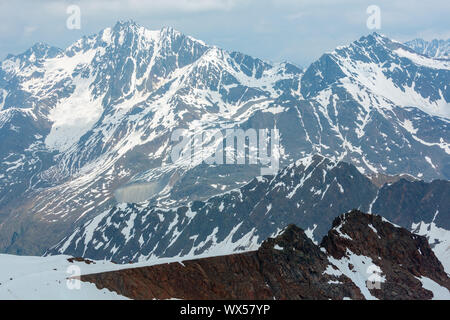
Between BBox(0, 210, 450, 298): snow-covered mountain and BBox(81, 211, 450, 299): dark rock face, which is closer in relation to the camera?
BBox(0, 210, 450, 298): snow-covered mountain

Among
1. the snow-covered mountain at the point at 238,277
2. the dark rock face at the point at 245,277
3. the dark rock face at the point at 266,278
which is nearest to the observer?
the snow-covered mountain at the point at 238,277

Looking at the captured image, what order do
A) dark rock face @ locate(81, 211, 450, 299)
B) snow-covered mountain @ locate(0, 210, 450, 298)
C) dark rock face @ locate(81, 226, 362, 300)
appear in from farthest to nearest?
dark rock face @ locate(81, 211, 450, 299)
dark rock face @ locate(81, 226, 362, 300)
snow-covered mountain @ locate(0, 210, 450, 298)

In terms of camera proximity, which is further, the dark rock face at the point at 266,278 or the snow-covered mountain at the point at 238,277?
the dark rock face at the point at 266,278

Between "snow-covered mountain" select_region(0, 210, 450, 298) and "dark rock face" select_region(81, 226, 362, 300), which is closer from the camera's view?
"snow-covered mountain" select_region(0, 210, 450, 298)

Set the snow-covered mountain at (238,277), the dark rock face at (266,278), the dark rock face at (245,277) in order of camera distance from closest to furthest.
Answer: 1. the snow-covered mountain at (238,277)
2. the dark rock face at (245,277)
3. the dark rock face at (266,278)

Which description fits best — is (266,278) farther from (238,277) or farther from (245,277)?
(238,277)

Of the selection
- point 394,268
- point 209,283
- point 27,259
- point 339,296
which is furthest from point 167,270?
point 394,268

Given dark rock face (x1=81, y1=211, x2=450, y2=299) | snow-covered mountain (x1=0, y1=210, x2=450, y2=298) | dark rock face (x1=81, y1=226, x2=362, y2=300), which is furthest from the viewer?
dark rock face (x1=81, y1=211, x2=450, y2=299)

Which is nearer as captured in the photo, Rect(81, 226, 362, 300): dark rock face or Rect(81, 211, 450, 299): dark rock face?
Rect(81, 226, 362, 300): dark rock face

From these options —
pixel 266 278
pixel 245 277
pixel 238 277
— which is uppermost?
pixel 238 277

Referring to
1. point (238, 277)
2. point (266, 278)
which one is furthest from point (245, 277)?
point (266, 278)
